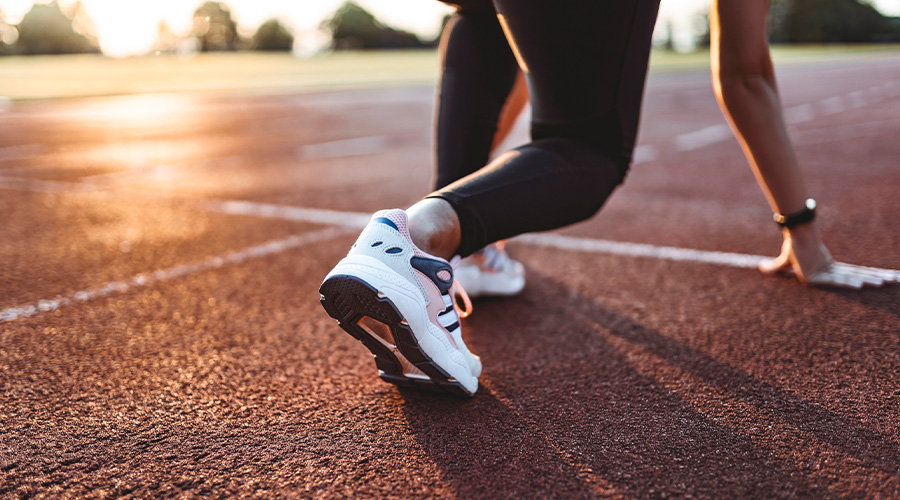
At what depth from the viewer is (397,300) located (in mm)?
1367

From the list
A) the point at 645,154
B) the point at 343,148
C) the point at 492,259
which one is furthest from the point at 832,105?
the point at 492,259

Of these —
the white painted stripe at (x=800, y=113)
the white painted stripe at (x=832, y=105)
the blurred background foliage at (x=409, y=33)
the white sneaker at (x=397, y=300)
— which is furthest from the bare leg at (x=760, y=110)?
the blurred background foliage at (x=409, y=33)

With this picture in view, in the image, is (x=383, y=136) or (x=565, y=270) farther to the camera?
(x=383, y=136)

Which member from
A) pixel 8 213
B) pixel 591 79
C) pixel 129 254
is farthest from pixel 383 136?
pixel 591 79

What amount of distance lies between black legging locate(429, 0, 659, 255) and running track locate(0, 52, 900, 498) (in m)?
0.46

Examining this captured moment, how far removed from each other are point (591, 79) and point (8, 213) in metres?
3.89

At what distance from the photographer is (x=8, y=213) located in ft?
13.4

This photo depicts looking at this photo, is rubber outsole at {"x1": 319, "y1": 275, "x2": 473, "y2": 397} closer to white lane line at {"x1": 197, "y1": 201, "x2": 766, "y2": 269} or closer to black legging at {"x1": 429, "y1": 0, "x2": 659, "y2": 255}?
black legging at {"x1": 429, "y1": 0, "x2": 659, "y2": 255}

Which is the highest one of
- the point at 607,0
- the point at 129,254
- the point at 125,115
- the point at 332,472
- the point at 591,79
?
the point at 607,0

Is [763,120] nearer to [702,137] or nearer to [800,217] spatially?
[800,217]

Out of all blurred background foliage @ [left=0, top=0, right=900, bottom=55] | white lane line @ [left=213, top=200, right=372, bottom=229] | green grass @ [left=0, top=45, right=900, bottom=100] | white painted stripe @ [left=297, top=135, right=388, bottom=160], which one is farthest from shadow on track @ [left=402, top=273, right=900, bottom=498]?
blurred background foliage @ [left=0, top=0, right=900, bottom=55]

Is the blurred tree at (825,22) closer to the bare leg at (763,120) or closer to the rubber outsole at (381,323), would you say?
the bare leg at (763,120)

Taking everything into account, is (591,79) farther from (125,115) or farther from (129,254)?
(125,115)

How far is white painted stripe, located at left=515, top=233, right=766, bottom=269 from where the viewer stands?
281 cm
